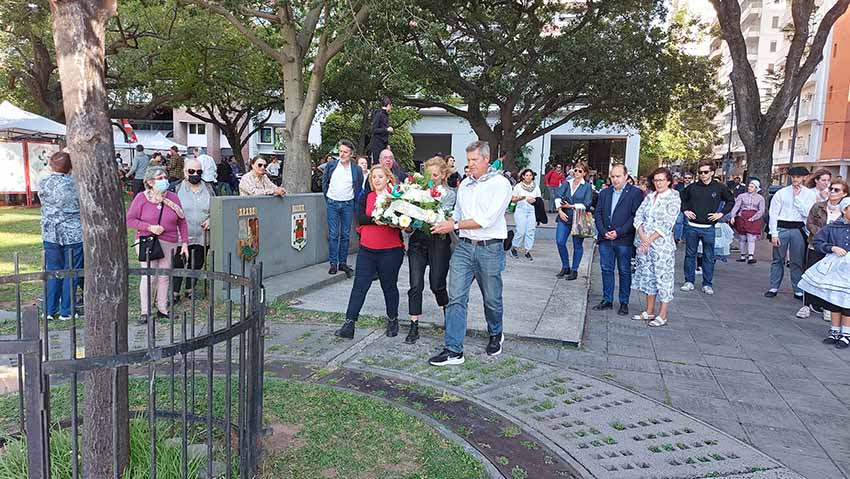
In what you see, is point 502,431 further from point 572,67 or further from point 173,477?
point 572,67

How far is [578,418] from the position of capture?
4.32 metres

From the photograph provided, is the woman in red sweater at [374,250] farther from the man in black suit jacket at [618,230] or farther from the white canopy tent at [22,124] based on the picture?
the white canopy tent at [22,124]

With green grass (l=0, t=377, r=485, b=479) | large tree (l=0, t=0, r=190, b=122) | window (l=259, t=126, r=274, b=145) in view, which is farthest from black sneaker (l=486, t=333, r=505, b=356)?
window (l=259, t=126, r=274, b=145)

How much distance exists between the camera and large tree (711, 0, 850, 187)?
15.9 m

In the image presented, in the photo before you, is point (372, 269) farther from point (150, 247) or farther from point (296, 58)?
point (296, 58)

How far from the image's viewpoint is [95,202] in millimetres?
2664

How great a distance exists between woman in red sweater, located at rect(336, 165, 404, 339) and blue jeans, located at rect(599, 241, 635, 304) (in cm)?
320

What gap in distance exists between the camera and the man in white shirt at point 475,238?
518 centimetres

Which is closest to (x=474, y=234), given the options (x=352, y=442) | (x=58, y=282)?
(x=352, y=442)

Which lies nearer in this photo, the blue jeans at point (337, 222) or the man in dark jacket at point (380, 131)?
the man in dark jacket at point (380, 131)

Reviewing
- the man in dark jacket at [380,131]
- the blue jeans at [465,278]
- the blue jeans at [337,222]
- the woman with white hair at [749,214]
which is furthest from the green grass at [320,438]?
the woman with white hair at [749,214]

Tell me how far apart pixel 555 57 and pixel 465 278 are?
1381 centimetres

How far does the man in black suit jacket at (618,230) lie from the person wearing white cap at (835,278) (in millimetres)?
2001

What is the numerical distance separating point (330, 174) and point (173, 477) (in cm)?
607
